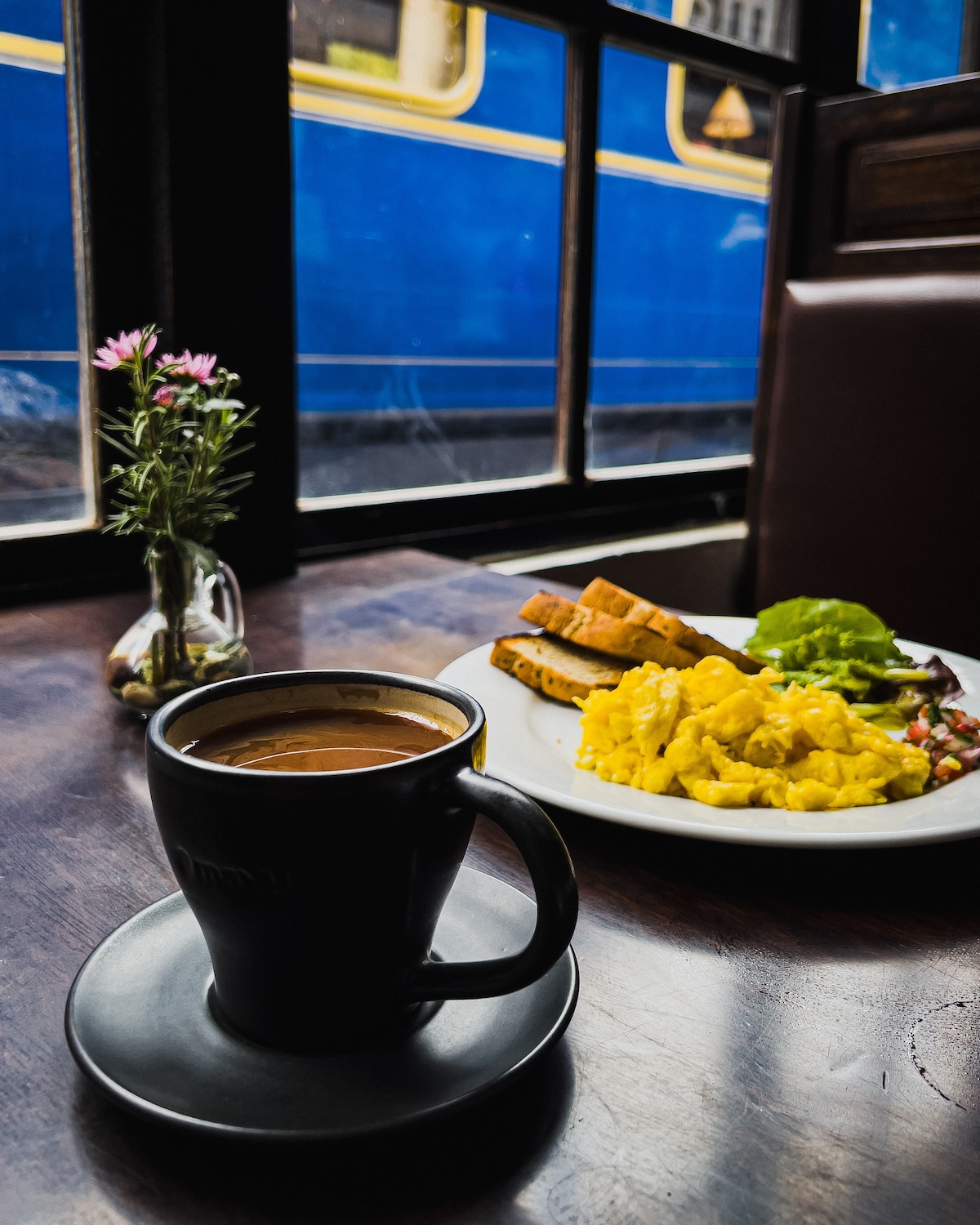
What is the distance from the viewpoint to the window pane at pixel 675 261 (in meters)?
A: 3.03

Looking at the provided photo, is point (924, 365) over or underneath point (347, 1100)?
over

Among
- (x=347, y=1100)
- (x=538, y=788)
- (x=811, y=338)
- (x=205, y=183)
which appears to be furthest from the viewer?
(x=811, y=338)

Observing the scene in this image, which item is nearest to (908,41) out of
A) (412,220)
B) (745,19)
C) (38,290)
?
(745,19)

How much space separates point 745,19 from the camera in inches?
118

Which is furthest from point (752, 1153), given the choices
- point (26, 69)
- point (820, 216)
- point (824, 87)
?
point (824, 87)

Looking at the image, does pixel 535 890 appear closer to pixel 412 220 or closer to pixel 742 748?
pixel 742 748

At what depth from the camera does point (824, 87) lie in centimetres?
312

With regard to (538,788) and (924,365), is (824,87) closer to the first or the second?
(924,365)

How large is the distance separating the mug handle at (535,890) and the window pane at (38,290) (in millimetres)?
1529

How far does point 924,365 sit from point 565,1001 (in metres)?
1.79

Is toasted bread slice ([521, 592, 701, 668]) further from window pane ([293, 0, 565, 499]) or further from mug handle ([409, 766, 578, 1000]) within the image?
window pane ([293, 0, 565, 499])

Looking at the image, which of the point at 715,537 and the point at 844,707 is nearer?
the point at 844,707

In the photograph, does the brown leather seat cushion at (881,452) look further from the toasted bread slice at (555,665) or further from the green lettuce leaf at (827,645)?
the toasted bread slice at (555,665)

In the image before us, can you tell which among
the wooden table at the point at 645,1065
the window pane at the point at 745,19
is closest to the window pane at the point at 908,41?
the window pane at the point at 745,19
